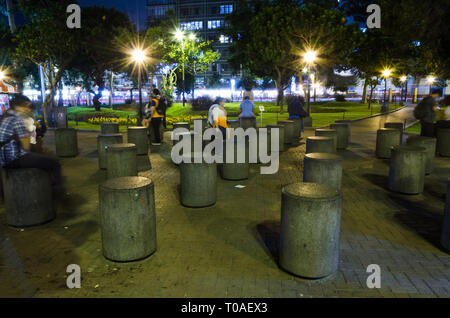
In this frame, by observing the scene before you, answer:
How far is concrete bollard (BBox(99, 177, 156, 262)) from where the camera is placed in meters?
4.72

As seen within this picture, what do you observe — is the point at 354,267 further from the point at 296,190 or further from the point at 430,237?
the point at 430,237

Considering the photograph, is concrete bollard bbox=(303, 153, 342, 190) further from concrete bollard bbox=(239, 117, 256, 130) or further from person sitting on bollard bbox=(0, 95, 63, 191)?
concrete bollard bbox=(239, 117, 256, 130)

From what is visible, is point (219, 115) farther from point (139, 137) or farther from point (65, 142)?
point (65, 142)

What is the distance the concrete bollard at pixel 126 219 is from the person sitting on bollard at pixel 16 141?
2.22 meters

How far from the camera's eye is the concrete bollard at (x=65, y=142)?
12500 mm

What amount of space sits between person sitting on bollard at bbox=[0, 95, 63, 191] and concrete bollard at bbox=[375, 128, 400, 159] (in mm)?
10116

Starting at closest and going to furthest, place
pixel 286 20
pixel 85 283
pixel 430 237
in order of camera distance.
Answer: pixel 85 283
pixel 430 237
pixel 286 20

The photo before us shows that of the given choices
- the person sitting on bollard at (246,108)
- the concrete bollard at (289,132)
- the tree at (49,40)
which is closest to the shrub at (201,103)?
the tree at (49,40)

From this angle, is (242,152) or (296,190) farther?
(242,152)

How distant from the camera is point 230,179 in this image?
929cm

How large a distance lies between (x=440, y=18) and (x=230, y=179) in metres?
10.9

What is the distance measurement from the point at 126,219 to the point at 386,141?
994 cm


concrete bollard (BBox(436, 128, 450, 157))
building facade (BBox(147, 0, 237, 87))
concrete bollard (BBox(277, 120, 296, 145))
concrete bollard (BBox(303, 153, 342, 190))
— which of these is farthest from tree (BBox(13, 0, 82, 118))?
building facade (BBox(147, 0, 237, 87))

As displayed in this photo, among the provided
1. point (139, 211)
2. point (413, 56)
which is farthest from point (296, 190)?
point (413, 56)
